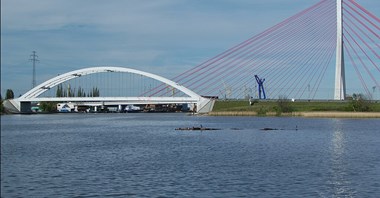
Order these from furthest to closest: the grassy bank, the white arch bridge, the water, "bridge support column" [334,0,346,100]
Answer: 1. the white arch bridge
2. the grassy bank
3. "bridge support column" [334,0,346,100]
4. the water

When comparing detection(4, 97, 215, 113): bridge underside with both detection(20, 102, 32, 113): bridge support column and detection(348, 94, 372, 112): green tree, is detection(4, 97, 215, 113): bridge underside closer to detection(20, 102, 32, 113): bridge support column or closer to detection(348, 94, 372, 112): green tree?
detection(20, 102, 32, 113): bridge support column

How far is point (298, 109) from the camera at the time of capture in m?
102

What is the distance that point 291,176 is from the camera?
21.5 metres

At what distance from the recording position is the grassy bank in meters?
88.5

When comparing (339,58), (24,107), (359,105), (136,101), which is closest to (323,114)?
(359,105)

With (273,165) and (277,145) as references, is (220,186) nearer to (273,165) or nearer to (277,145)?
(273,165)

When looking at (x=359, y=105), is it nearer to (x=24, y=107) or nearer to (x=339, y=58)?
(x=339, y=58)

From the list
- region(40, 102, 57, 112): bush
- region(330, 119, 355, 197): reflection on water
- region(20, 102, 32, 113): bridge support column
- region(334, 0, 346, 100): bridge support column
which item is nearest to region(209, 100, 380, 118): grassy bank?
region(334, 0, 346, 100): bridge support column

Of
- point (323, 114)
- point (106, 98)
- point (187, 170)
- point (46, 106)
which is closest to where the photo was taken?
point (187, 170)

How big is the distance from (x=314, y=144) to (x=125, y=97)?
93678 mm

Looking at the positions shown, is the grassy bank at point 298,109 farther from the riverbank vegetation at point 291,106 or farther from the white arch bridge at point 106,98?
the white arch bridge at point 106,98

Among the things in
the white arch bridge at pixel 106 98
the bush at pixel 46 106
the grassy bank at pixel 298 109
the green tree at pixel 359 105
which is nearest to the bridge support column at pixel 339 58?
the grassy bank at pixel 298 109

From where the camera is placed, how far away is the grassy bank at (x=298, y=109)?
88.5 meters

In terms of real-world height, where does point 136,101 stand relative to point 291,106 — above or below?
above
